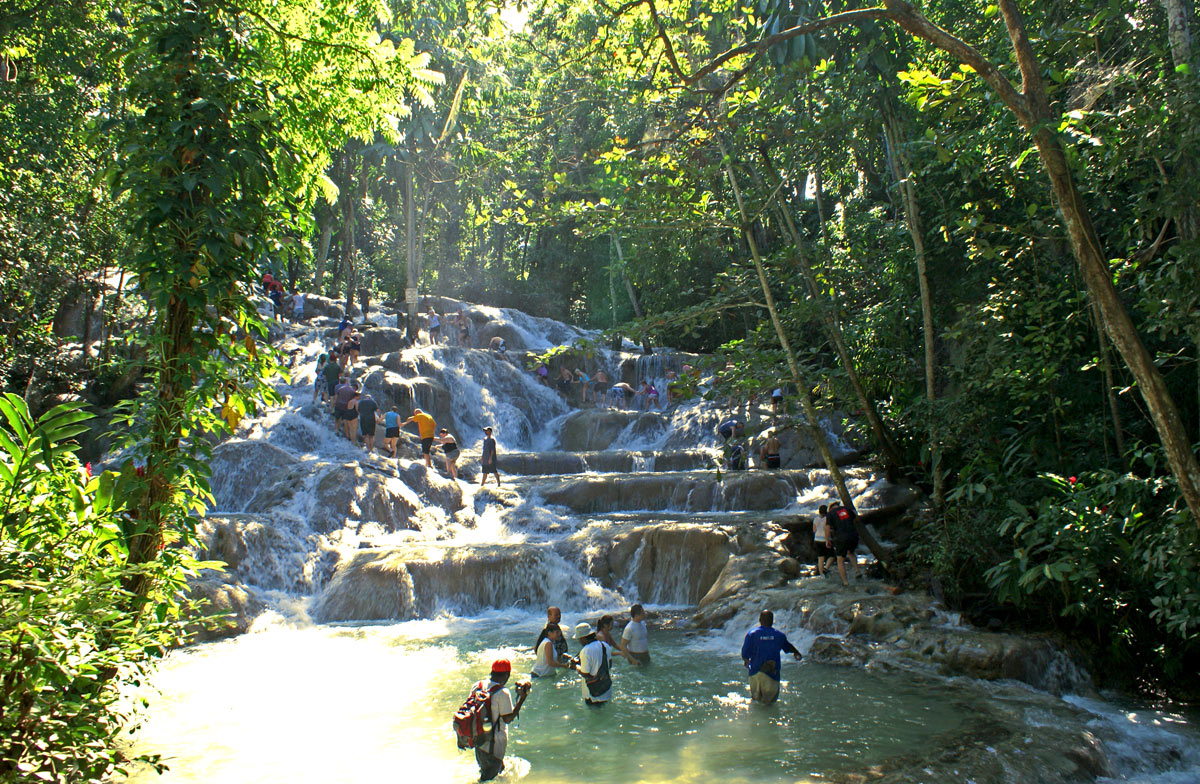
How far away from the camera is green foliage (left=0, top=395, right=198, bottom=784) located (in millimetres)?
3213

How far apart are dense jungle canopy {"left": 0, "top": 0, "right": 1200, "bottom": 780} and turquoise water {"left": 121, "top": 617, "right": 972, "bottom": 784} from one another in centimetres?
210

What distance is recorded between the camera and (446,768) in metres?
6.64

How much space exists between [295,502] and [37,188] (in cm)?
759

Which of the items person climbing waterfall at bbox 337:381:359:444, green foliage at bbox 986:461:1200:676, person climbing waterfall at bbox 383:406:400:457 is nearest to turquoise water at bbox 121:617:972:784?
green foliage at bbox 986:461:1200:676

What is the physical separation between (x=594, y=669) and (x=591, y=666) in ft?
0.15

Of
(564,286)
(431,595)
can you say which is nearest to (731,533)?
(431,595)

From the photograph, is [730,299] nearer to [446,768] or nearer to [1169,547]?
[1169,547]

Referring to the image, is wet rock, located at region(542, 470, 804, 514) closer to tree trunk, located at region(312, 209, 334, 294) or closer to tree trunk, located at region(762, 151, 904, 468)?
tree trunk, located at region(762, 151, 904, 468)

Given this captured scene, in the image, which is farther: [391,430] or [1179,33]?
[391,430]

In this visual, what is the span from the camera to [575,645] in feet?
36.4

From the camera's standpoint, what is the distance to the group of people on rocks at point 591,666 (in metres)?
6.16

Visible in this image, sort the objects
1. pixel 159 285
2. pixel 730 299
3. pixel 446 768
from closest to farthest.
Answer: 1. pixel 159 285
2. pixel 446 768
3. pixel 730 299

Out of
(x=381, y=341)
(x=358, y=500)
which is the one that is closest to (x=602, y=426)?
(x=381, y=341)

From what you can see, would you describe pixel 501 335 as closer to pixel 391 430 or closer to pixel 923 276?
pixel 391 430
